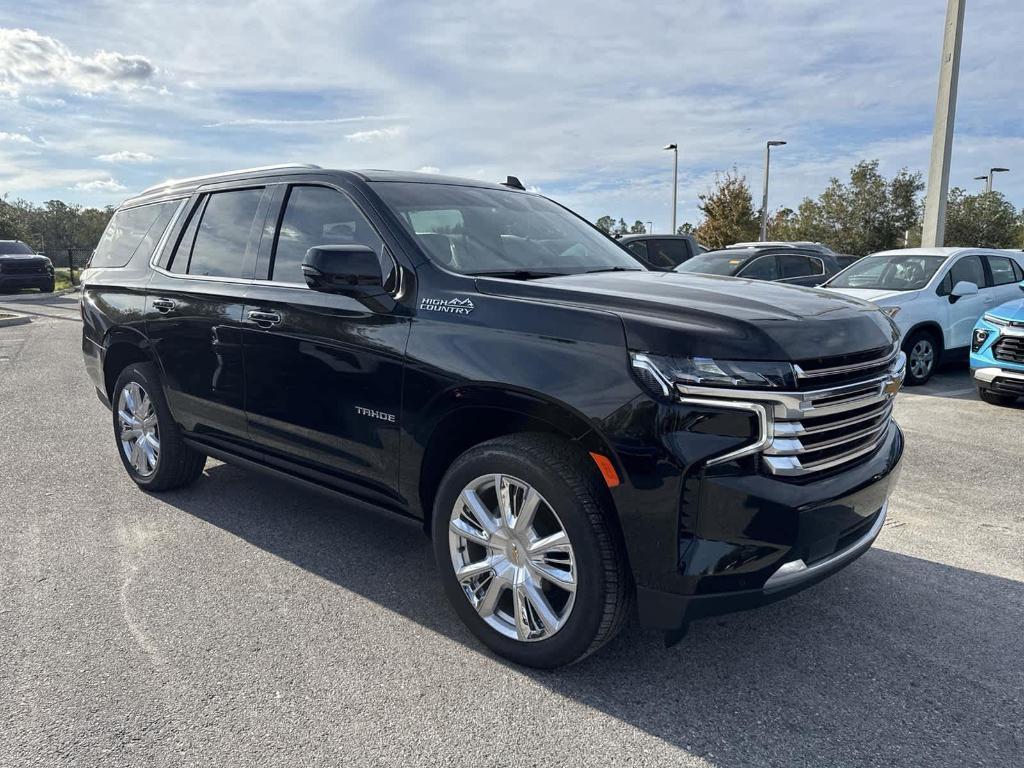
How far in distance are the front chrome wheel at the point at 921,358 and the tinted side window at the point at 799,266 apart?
4035 millimetres

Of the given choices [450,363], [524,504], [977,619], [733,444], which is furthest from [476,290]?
[977,619]

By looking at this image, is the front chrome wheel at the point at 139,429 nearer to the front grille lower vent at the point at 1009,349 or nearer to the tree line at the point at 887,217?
the front grille lower vent at the point at 1009,349

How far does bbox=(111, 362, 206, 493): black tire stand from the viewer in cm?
472

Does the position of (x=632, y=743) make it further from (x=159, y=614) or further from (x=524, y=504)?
(x=159, y=614)

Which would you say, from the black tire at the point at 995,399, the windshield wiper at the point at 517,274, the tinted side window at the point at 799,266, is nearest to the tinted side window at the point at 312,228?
the windshield wiper at the point at 517,274

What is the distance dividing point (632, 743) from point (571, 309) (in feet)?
4.77

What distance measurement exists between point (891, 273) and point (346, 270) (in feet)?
28.6

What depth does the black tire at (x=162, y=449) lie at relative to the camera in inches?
186

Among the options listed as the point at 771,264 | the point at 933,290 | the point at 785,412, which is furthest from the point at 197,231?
the point at 771,264

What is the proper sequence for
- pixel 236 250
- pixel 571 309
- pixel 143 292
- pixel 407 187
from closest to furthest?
pixel 571 309
pixel 407 187
pixel 236 250
pixel 143 292

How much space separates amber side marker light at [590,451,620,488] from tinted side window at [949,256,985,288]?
28.4ft

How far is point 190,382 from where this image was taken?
14.4 feet

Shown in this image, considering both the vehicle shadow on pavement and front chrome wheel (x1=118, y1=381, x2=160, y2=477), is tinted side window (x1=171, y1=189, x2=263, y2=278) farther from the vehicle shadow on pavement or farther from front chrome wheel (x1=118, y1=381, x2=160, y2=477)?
the vehicle shadow on pavement

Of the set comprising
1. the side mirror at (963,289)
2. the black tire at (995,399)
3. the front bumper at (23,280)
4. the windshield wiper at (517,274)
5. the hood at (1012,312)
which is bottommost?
the black tire at (995,399)
